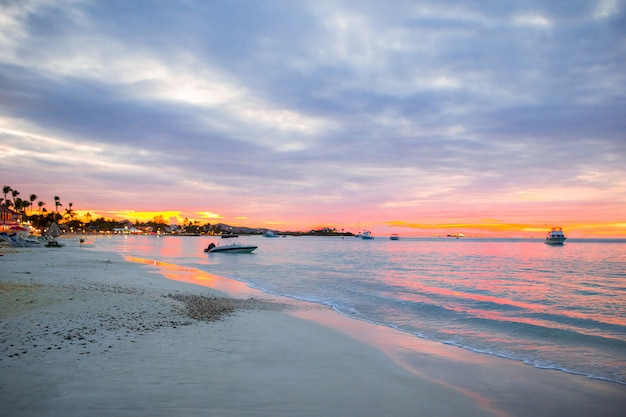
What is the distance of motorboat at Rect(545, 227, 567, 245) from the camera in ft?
475

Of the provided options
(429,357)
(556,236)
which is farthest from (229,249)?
(556,236)

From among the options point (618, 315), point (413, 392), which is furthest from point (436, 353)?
point (618, 315)

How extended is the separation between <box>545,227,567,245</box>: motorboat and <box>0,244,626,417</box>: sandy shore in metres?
160

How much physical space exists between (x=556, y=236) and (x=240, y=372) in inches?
6558

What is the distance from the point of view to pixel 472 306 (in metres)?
20.0

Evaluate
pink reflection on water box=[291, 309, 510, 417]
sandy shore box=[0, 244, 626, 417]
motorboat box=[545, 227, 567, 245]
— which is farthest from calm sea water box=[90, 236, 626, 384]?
motorboat box=[545, 227, 567, 245]

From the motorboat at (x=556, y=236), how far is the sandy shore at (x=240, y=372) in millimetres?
159710

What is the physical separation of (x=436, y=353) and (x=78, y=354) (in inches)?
355

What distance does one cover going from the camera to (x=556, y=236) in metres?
145

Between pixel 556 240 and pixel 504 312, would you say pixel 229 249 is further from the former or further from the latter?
pixel 556 240

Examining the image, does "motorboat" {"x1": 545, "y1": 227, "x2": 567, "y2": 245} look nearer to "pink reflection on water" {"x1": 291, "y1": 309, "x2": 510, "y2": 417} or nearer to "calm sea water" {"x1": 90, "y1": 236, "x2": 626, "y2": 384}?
"calm sea water" {"x1": 90, "y1": 236, "x2": 626, "y2": 384}

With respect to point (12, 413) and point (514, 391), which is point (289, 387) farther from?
point (514, 391)

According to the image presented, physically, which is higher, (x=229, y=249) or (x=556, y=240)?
(x=556, y=240)

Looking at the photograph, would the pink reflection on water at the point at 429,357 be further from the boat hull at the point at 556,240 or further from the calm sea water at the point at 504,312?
the boat hull at the point at 556,240
